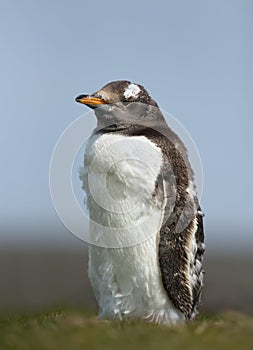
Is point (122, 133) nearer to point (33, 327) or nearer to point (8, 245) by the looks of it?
point (33, 327)

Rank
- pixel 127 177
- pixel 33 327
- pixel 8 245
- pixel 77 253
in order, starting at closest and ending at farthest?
pixel 33 327 < pixel 127 177 < pixel 77 253 < pixel 8 245

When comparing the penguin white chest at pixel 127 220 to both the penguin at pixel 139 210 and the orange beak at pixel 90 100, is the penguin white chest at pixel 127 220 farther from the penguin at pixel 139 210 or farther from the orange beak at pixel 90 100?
the orange beak at pixel 90 100

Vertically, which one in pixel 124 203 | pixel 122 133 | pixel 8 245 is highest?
pixel 122 133

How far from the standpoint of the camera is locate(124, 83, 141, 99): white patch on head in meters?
6.09

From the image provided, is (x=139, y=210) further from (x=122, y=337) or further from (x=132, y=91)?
(x=122, y=337)

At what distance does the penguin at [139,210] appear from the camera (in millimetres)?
5840

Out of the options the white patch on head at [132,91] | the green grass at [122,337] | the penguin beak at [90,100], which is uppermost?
the white patch on head at [132,91]

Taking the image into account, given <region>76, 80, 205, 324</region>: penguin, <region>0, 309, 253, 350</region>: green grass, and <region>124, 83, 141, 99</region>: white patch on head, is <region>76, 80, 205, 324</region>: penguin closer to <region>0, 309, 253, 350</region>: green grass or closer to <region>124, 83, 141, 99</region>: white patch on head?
<region>124, 83, 141, 99</region>: white patch on head

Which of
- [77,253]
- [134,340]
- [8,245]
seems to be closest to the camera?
[134,340]

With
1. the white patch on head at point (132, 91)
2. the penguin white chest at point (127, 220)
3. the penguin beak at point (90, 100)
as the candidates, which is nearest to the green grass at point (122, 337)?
the penguin white chest at point (127, 220)

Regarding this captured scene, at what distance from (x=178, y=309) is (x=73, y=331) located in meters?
1.65

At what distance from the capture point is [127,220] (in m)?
5.88

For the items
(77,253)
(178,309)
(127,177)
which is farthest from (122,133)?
(77,253)

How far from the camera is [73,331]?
4586mm
